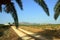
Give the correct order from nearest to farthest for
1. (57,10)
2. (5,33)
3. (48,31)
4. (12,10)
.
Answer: (12,10)
(57,10)
(5,33)
(48,31)

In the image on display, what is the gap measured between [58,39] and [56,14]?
2.82m

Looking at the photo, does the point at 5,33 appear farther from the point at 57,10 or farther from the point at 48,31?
the point at 57,10

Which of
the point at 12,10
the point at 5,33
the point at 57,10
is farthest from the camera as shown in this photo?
the point at 5,33

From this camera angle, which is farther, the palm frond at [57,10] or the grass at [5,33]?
the grass at [5,33]

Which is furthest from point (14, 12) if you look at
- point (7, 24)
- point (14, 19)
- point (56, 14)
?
point (7, 24)

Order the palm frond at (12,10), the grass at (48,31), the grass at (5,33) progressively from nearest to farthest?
the palm frond at (12,10) < the grass at (48,31) < the grass at (5,33)

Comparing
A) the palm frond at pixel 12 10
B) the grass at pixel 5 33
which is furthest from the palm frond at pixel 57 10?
the grass at pixel 5 33

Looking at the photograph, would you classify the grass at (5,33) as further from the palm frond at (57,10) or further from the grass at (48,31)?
the palm frond at (57,10)

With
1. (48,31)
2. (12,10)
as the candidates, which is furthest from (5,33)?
(12,10)

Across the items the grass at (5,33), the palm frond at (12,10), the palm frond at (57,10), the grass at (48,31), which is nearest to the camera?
the palm frond at (12,10)

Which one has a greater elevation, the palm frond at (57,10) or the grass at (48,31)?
the palm frond at (57,10)

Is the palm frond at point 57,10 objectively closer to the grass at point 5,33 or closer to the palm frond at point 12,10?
the palm frond at point 12,10

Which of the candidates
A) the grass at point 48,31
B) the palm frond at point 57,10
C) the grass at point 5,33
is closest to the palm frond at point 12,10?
the palm frond at point 57,10

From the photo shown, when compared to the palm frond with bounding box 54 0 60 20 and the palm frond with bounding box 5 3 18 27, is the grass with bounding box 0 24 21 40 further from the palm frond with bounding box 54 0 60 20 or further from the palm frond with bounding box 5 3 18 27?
the palm frond with bounding box 5 3 18 27
